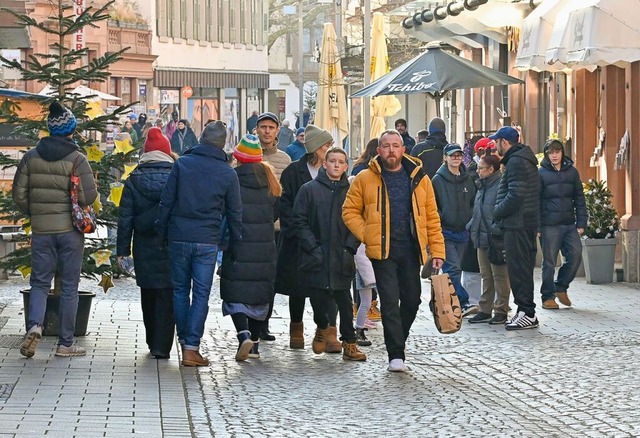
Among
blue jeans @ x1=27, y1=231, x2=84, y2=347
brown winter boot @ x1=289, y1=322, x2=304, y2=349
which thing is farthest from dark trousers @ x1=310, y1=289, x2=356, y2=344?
blue jeans @ x1=27, y1=231, x2=84, y2=347

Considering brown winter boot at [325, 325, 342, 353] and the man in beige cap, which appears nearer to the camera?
brown winter boot at [325, 325, 342, 353]

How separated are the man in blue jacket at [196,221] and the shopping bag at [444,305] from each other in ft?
5.03

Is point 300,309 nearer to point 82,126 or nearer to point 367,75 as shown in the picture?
point 82,126

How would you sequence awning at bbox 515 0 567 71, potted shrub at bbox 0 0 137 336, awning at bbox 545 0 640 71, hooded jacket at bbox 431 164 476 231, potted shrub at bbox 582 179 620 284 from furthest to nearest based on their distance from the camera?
awning at bbox 515 0 567 71
potted shrub at bbox 582 179 620 284
awning at bbox 545 0 640 71
hooded jacket at bbox 431 164 476 231
potted shrub at bbox 0 0 137 336

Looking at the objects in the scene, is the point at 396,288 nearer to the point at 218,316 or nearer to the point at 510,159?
the point at 510,159

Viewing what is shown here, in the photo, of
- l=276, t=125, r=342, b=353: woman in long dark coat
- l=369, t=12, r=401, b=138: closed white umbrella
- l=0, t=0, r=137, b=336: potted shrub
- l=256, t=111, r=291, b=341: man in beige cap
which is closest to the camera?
l=276, t=125, r=342, b=353: woman in long dark coat

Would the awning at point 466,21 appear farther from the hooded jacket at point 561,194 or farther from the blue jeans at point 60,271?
the blue jeans at point 60,271

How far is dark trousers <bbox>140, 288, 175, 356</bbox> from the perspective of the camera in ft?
43.0

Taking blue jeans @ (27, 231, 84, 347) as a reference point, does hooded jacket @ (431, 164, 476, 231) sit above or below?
above

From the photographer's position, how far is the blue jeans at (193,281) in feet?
41.7

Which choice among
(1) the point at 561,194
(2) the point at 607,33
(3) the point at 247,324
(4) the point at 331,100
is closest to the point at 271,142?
(3) the point at 247,324

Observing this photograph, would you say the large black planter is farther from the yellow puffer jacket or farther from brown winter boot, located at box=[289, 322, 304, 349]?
the yellow puffer jacket

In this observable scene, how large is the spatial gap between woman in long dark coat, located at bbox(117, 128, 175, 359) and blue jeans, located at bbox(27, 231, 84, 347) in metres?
0.39

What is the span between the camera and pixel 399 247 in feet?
41.7
